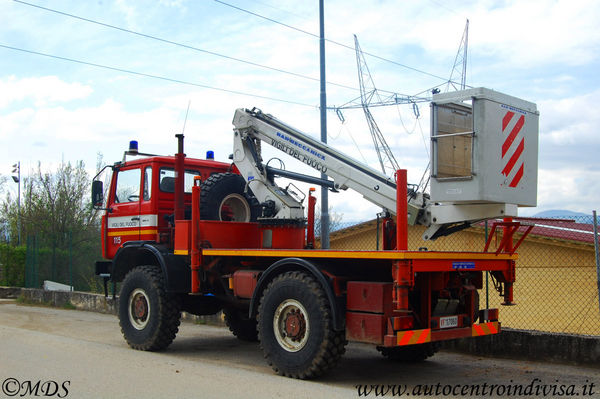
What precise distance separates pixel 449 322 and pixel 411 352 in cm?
160

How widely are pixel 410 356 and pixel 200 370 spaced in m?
2.95

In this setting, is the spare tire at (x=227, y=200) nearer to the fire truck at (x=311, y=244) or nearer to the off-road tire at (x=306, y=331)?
the fire truck at (x=311, y=244)

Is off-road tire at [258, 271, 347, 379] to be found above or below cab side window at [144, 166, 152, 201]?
below

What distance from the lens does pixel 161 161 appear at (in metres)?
10.4

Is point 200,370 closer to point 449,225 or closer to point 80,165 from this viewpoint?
point 449,225

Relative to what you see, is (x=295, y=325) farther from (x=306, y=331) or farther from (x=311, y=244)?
(x=311, y=244)

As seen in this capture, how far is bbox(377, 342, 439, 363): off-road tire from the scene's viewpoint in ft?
28.8

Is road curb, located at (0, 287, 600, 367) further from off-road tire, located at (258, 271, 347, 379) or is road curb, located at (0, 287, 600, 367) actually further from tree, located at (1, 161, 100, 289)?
tree, located at (1, 161, 100, 289)

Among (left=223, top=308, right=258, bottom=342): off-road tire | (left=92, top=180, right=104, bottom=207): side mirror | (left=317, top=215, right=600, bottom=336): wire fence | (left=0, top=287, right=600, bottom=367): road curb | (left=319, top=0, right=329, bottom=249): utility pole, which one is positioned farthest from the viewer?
(left=317, top=215, right=600, bottom=336): wire fence

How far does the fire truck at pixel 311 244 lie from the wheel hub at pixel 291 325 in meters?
0.01

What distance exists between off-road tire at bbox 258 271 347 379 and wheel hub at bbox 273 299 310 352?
24mm

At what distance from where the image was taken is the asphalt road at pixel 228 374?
6652 mm

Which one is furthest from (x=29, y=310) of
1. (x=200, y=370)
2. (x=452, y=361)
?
(x=452, y=361)

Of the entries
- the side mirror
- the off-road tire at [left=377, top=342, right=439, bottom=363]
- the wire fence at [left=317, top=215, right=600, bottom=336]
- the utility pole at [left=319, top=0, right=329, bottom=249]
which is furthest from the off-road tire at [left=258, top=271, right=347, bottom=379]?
the wire fence at [left=317, top=215, right=600, bottom=336]
